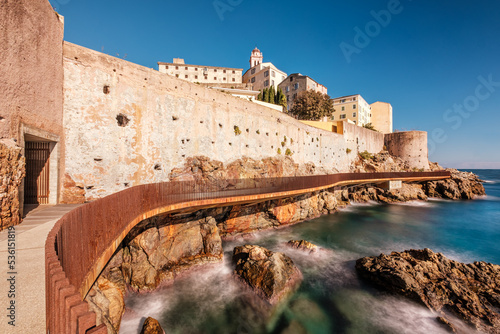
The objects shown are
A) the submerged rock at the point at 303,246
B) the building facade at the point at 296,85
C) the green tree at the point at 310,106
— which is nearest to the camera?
the submerged rock at the point at 303,246

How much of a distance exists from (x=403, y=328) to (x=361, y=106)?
195 ft

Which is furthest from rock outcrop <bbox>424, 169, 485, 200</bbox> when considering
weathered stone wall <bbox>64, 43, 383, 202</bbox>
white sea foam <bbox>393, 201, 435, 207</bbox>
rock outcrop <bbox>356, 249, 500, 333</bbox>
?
weathered stone wall <bbox>64, 43, 383, 202</bbox>

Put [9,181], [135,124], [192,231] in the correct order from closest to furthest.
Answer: [9,181] → [192,231] → [135,124]

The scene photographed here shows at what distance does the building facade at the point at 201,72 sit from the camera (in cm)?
5569

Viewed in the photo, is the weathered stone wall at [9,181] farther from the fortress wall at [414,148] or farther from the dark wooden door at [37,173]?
the fortress wall at [414,148]

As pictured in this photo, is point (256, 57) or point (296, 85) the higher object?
point (256, 57)

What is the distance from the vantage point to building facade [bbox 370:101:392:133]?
59.7 metres

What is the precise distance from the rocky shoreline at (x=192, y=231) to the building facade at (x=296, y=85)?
29538 mm

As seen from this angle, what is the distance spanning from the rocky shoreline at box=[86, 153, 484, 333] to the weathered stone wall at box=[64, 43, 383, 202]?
1.92 meters

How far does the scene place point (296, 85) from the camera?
53125 millimetres

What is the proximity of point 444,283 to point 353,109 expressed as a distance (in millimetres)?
54353

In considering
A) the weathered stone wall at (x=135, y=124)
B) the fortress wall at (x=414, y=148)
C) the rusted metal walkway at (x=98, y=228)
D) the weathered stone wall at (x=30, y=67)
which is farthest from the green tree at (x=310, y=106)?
the weathered stone wall at (x=30, y=67)

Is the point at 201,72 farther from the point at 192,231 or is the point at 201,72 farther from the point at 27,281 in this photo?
the point at 27,281

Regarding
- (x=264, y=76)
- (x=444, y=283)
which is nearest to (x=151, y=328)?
(x=444, y=283)
